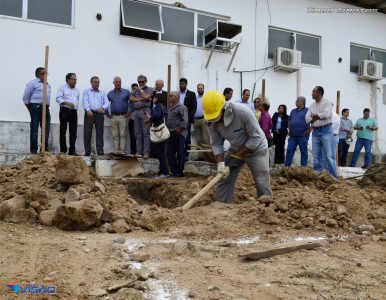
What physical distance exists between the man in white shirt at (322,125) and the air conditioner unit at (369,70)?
222 inches

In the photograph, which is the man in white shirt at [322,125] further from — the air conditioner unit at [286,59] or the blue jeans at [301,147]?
the air conditioner unit at [286,59]

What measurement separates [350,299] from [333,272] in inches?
18.7

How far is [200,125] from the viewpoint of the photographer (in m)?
9.48

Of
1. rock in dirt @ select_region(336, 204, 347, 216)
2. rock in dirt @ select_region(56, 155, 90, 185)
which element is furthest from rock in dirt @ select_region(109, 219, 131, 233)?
rock in dirt @ select_region(336, 204, 347, 216)

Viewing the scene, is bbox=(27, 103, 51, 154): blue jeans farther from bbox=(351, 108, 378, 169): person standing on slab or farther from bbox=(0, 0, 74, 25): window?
bbox=(351, 108, 378, 169): person standing on slab

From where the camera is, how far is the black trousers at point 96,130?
8453mm

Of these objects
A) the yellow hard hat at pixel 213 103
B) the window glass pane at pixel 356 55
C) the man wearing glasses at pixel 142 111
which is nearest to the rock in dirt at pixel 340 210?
the yellow hard hat at pixel 213 103

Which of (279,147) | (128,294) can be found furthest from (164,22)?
(128,294)

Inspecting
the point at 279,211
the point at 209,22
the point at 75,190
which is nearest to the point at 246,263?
the point at 279,211

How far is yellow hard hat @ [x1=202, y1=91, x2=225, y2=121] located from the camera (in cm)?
520

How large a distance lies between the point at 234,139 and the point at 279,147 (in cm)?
458

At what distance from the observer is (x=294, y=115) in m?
8.80

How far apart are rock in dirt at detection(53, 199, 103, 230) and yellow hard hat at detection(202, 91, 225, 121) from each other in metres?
1.89

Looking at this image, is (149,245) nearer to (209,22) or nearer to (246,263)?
(246,263)
